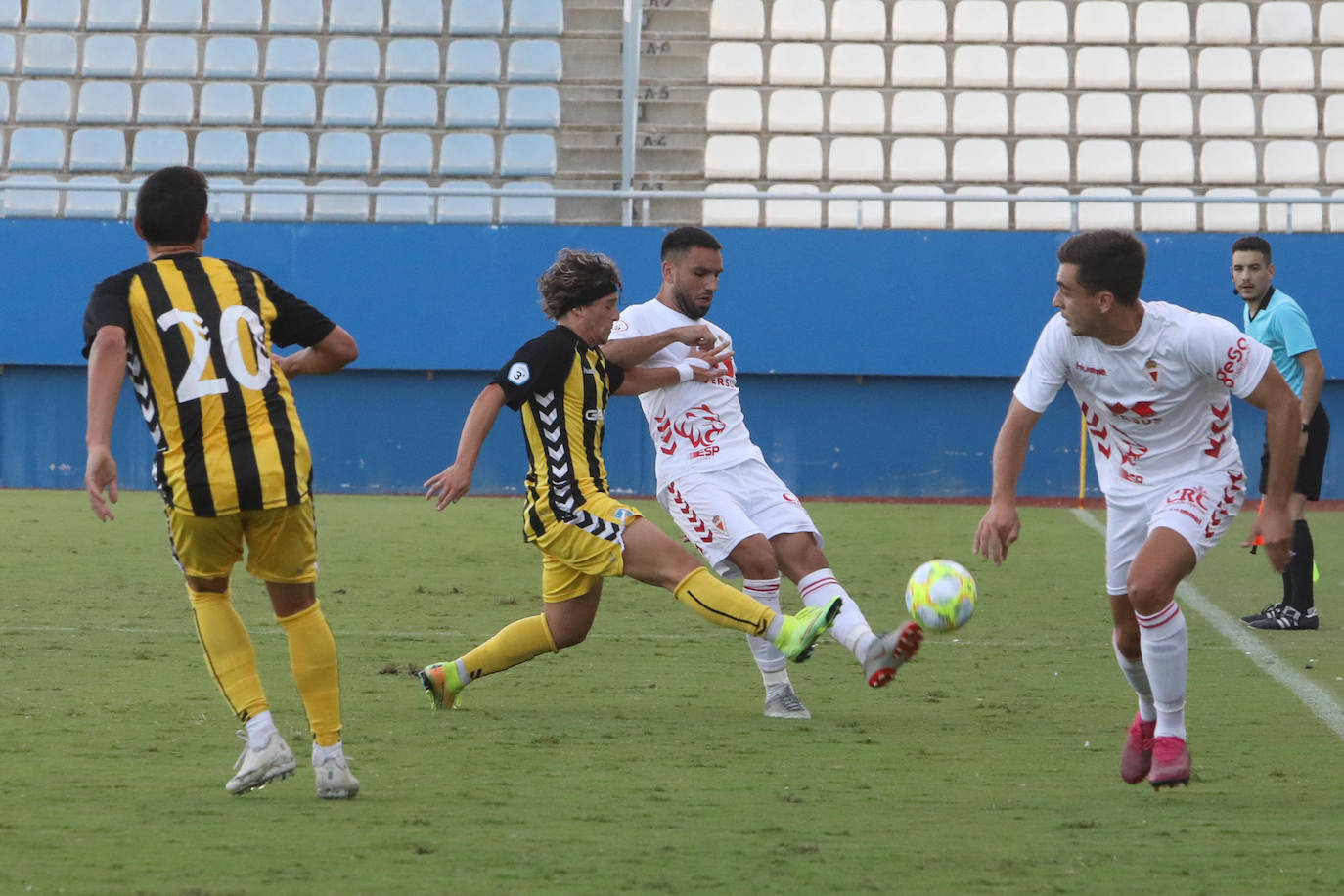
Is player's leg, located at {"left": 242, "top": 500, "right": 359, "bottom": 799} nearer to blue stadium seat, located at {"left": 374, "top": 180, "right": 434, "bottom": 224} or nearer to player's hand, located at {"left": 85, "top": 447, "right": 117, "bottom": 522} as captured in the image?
player's hand, located at {"left": 85, "top": 447, "right": 117, "bottom": 522}

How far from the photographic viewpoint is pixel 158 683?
20.2ft

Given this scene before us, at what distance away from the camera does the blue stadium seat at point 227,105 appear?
1878cm

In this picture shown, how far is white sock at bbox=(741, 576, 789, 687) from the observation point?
577 cm

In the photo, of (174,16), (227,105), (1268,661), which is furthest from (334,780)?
(174,16)

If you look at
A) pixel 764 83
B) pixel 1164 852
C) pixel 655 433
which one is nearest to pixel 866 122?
pixel 764 83

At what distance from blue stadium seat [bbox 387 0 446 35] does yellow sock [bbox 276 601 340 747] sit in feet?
52.4

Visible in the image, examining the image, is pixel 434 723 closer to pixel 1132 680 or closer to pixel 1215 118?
pixel 1132 680

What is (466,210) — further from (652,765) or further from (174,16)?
(652,765)

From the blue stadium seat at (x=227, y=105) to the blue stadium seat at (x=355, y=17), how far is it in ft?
4.31

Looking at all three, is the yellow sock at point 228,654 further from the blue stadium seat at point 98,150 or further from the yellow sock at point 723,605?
the blue stadium seat at point 98,150

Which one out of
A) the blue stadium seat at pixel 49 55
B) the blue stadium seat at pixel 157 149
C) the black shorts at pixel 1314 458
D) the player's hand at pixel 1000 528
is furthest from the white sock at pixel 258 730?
the blue stadium seat at pixel 49 55

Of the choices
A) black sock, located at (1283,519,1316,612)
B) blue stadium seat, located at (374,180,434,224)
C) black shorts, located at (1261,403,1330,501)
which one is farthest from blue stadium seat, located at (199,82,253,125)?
black sock, located at (1283,519,1316,612)

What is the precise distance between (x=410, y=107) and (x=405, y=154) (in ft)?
A: 2.30

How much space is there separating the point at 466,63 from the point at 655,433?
45.4 ft
